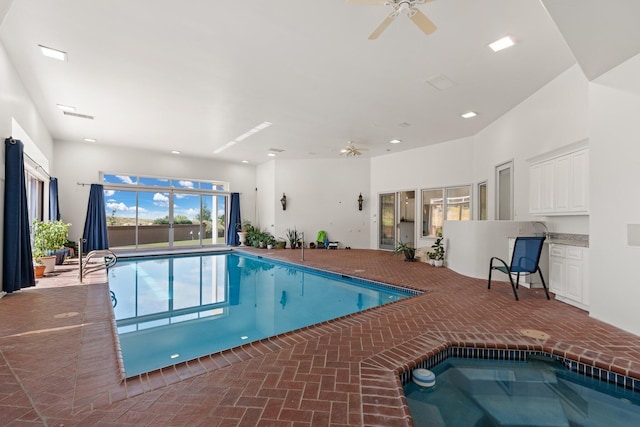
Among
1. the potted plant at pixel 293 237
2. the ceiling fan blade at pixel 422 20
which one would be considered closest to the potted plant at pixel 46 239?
the potted plant at pixel 293 237

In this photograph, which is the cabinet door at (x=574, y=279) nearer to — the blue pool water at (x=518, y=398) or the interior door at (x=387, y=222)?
the blue pool water at (x=518, y=398)

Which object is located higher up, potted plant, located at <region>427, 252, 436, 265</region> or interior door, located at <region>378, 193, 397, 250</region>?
interior door, located at <region>378, 193, 397, 250</region>

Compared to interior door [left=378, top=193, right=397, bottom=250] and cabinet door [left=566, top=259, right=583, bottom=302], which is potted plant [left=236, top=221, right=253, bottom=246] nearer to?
interior door [left=378, top=193, right=397, bottom=250]

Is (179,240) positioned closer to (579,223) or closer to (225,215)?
(225,215)

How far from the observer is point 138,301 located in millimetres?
4871

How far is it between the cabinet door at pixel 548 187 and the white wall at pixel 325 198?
6487 millimetres

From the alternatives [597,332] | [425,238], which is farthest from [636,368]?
[425,238]

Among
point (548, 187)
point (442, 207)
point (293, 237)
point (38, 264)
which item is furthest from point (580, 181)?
point (38, 264)

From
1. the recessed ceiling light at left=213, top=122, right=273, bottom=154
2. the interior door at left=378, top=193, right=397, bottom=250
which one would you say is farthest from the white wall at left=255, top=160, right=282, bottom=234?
the interior door at left=378, top=193, right=397, bottom=250

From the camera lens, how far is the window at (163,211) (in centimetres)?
1004

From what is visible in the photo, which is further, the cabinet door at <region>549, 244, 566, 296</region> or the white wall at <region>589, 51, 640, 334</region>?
the cabinet door at <region>549, 244, 566, 296</region>

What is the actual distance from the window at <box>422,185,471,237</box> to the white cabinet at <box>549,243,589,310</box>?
3678 mm

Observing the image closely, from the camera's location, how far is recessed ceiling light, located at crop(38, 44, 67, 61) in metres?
3.99

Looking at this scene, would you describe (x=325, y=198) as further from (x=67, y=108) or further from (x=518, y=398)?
(x=518, y=398)
